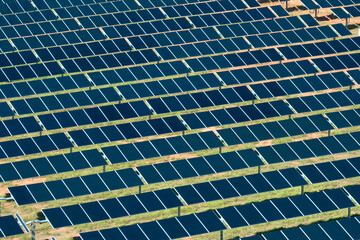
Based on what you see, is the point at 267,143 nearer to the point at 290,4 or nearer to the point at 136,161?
the point at 136,161

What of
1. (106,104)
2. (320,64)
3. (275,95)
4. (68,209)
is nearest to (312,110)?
(275,95)

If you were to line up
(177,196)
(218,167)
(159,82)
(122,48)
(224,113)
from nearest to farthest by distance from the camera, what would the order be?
(177,196) → (218,167) → (224,113) → (159,82) → (122,48)

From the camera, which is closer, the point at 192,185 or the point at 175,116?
the point at 192,185

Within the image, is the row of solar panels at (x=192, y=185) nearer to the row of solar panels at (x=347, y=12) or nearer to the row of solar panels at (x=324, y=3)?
the row of solar panels at (x=347, y=12)

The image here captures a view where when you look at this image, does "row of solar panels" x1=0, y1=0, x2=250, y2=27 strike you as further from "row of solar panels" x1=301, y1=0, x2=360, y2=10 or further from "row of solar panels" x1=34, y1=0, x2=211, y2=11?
"row of solar panels" x1=301, y1=0, x2=360, y2=10

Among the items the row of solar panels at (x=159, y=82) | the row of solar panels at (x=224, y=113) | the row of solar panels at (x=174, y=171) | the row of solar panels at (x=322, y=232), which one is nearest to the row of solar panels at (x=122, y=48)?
the row of solar panels at (x=159, y=82)

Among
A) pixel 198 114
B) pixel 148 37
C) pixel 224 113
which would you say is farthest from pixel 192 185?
pixel 148 37

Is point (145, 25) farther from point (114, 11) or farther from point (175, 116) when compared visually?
point (175, 116)

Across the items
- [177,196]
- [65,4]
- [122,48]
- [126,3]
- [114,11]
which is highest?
[177,196]
